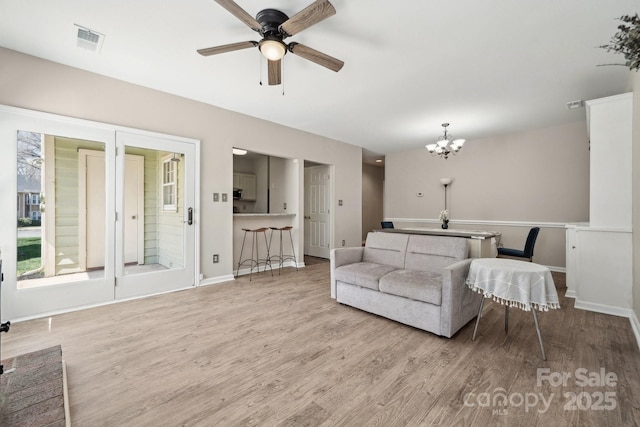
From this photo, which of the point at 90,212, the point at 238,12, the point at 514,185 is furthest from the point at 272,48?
the point at 514,185

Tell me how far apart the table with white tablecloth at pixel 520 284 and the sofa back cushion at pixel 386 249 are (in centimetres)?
103

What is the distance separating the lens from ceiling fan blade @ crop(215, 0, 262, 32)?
179 cm

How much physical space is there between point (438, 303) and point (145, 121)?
4083mm

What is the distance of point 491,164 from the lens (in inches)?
226

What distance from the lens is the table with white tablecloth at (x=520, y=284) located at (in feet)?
6.51

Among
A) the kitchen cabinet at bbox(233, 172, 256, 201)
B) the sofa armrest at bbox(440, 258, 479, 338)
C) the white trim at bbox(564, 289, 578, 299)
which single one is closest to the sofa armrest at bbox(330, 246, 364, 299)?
the sofa armrest at bbox(440, 258, 479, 338)

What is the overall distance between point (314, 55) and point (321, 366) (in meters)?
2.59

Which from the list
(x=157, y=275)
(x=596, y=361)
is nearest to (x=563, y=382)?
(x=596, y=361)

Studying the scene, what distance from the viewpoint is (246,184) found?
23.4ft

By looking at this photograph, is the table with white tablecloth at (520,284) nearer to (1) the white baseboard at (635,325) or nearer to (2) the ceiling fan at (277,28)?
(1) the white baseboard at (635,325)

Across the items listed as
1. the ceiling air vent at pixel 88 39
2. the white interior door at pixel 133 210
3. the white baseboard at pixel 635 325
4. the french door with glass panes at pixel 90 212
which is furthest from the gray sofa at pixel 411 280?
the ceiling air vent at pixel 88 39

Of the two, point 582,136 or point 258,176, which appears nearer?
point 582,136

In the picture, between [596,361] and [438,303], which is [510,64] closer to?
[438,303]

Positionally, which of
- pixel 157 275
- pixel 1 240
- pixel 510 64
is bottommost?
pixel 157 275
